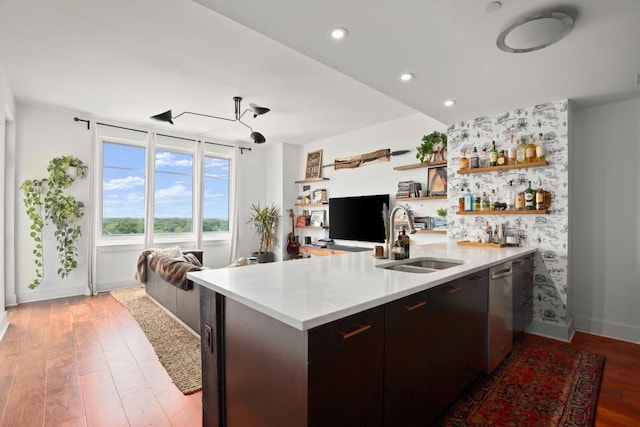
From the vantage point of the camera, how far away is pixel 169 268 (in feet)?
10.6

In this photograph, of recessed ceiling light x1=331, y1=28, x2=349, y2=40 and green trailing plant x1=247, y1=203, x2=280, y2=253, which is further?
green trailing plant x1=247, y1=203, x2=280, y2=253

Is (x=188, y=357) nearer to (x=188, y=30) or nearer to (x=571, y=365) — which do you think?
(x=188, y=30)

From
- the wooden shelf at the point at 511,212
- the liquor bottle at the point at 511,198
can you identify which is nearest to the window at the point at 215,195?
the wooden shelf at the point at 511,212

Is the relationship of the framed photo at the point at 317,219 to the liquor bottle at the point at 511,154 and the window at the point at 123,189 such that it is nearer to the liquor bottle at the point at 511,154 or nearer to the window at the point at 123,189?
the window at the point at 123,189

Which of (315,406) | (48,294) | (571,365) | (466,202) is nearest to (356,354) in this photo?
(315,406)

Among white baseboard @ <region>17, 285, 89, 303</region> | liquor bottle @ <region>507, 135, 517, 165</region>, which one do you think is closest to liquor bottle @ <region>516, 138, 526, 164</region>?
liquor bottle @ <region>507, 135, 517, 165</region>

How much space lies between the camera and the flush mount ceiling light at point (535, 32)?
66.9 inches

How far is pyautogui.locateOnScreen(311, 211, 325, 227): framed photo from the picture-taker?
19.5 ft

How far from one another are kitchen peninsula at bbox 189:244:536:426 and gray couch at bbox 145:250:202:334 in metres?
1.13

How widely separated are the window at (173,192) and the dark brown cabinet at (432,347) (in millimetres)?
5152

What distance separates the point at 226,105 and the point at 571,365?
4.45 meters

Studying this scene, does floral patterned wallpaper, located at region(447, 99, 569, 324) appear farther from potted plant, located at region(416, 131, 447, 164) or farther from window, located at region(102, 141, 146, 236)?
window, located at region(102, 141, 146, 236)

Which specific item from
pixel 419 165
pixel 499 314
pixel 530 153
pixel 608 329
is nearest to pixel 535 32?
pixel 530 153

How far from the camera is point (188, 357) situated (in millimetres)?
2549
